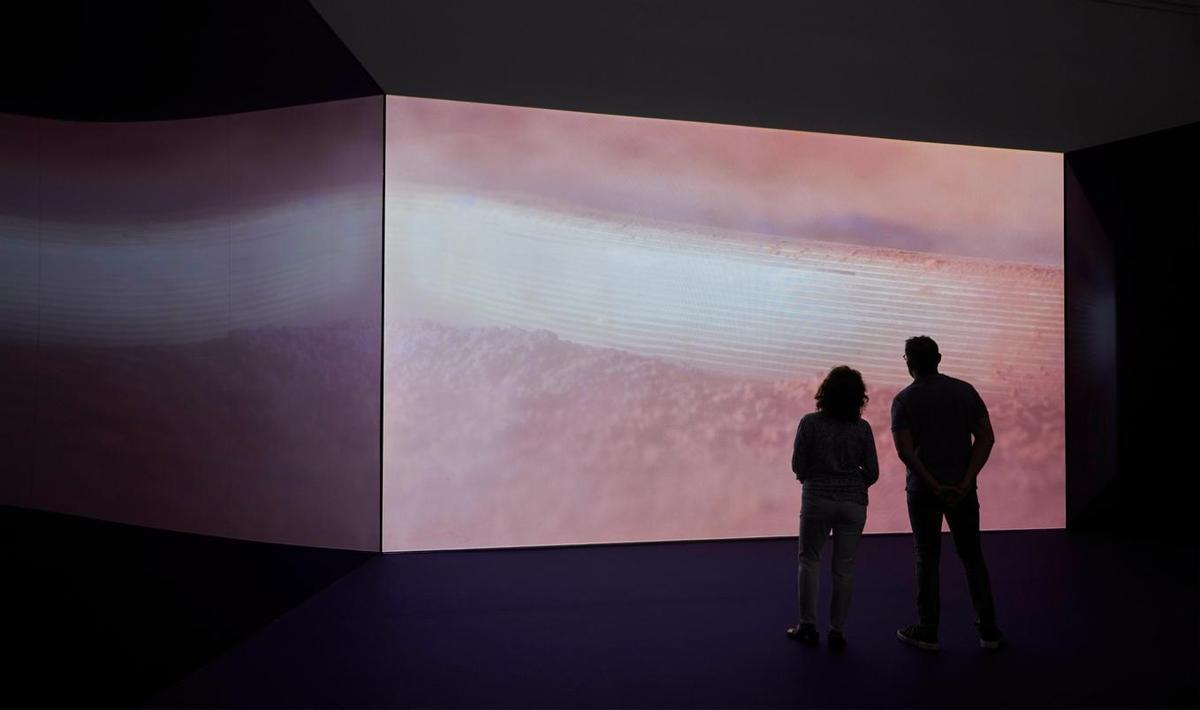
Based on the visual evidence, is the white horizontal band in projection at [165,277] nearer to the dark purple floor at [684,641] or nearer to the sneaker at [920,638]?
the dark purple floor at [684,641]

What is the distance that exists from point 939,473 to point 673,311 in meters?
3.17

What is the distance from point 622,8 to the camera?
5.78m

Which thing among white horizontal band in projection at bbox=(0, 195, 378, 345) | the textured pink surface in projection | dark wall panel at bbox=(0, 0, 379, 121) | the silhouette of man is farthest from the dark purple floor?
dark wall panel at bbox=(0, 0, 379, 121)

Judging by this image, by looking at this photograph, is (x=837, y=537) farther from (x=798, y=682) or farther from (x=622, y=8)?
(x=622, y=8)

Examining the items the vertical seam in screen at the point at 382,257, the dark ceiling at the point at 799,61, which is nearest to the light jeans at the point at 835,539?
the dark ceiling at the point at 799,61

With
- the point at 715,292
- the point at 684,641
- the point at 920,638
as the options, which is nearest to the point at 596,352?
the point at 715,292

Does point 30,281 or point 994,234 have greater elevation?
point 994,234

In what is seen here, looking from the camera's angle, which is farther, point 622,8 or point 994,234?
point 994,234

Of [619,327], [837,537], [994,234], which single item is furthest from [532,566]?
[994,234]

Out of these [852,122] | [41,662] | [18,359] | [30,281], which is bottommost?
[41,662]

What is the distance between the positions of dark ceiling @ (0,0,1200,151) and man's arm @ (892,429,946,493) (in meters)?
3.26

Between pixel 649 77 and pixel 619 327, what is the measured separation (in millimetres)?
1808

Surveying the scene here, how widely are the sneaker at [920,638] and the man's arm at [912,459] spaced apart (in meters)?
0.63

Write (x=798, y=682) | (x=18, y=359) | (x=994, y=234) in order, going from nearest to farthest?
(x=18, y=359) → (x=798, y=682) → (x=994, y=234)
